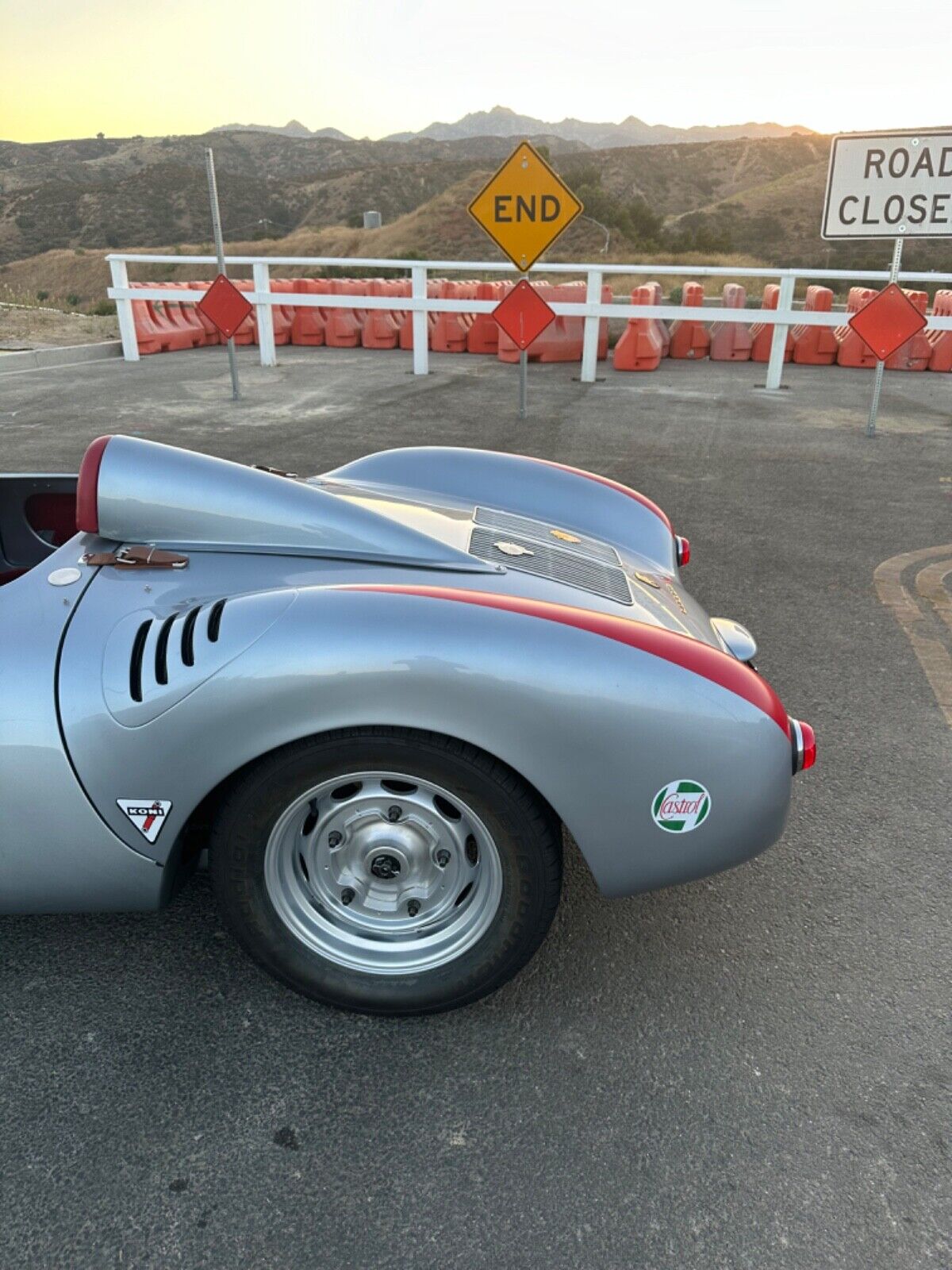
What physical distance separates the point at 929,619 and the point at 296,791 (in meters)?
3.86

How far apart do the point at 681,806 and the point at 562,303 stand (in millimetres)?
12036

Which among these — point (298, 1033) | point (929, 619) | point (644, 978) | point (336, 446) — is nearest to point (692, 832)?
point (644, 978)

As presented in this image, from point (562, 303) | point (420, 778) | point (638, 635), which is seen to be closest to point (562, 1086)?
point (420, 778)

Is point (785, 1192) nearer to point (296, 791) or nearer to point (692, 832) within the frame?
point (692, 832)

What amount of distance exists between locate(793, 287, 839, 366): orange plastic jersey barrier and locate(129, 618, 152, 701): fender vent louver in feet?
48.9

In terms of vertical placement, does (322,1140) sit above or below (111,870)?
below

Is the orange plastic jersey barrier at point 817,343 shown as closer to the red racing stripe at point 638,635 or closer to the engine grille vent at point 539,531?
the engine grille vent at point 539,531

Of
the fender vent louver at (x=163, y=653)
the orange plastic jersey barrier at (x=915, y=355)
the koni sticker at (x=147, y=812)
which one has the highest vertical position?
the fender vent louver at (x=163, y=653)

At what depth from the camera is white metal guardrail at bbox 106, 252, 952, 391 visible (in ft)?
38.9

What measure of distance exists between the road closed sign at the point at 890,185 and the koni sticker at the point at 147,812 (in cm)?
894

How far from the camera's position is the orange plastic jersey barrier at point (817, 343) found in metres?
14.9

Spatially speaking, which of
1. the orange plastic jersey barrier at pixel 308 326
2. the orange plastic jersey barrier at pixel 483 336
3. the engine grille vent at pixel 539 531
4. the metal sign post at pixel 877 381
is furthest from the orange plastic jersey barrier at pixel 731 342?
the engine grille vent at pixel 539 531

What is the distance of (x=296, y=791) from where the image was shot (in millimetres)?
2021

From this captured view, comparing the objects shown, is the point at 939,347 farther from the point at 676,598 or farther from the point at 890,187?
the point at 676,598
